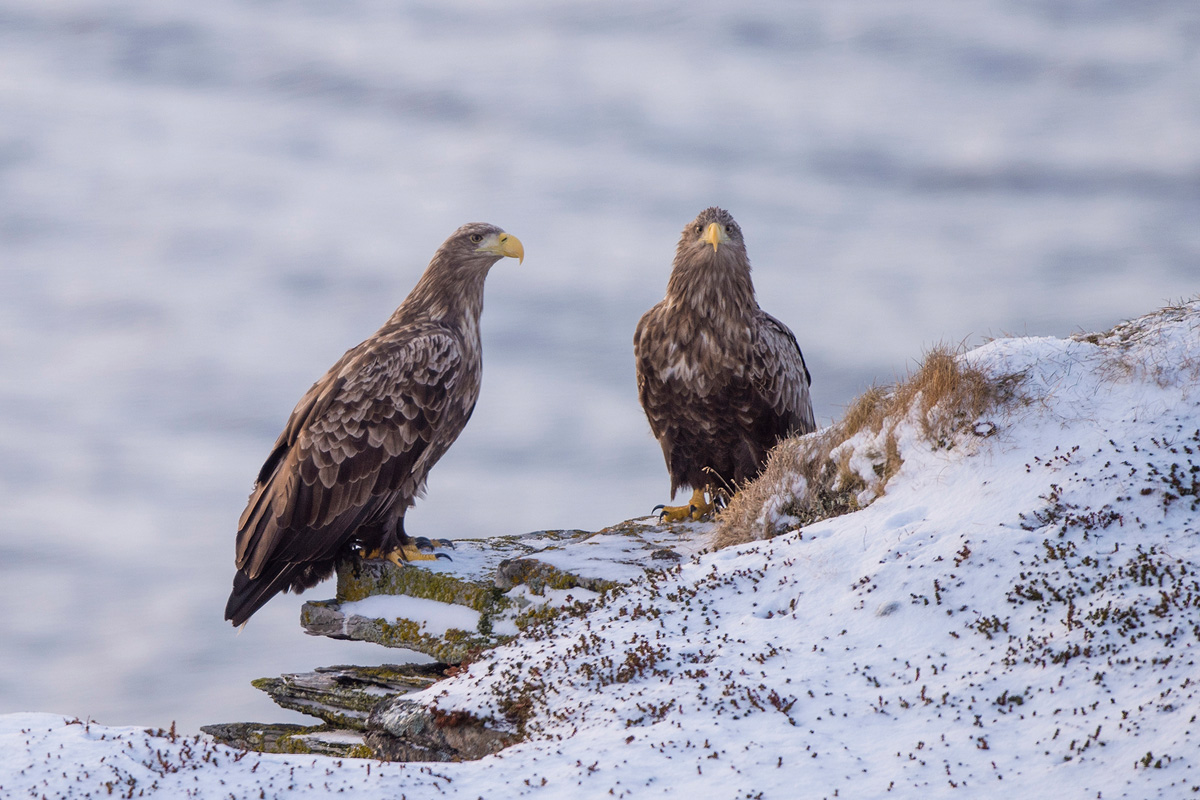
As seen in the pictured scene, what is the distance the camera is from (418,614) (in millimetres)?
11180

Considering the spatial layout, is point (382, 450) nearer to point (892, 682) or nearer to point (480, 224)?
point (480, 224)

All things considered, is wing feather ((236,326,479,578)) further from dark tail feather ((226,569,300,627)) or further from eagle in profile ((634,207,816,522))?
eagle in profile ((634,207,816,522))

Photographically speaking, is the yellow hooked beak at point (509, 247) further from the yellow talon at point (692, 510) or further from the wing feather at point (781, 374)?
the yellow talon at point (692, 510)

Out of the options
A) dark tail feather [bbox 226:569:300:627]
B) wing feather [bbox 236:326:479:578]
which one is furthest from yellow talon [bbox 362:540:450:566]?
dark tail feather [bbox 226:569:300:627]

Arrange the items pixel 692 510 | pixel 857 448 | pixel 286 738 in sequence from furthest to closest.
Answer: pixel 692 510 < pixel 286 738 < pixel 857 448

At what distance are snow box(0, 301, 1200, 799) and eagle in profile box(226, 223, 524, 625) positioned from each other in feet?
9.22

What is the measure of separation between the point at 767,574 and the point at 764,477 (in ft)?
8.19

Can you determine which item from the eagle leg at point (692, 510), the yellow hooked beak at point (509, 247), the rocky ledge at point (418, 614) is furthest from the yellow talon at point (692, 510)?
the yellow hooked beak at point (509, 247)

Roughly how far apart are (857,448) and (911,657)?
10.5 feet

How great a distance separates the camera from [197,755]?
281 inches

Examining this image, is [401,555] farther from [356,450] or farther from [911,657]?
[911,657]

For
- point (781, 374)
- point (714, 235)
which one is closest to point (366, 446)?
point (714, 235)

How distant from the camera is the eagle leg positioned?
13570 mm

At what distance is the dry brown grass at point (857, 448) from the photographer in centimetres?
966
